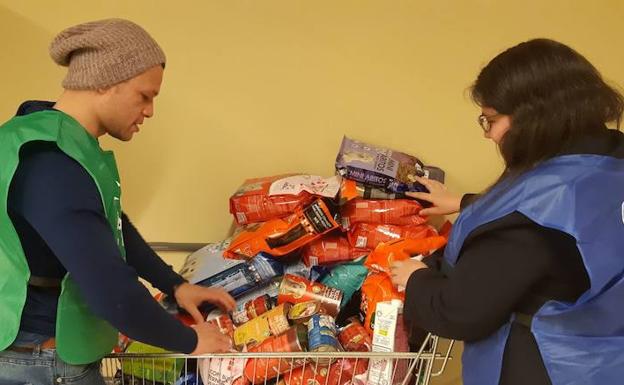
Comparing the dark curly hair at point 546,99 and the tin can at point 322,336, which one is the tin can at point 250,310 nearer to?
the tin can at point 322,336

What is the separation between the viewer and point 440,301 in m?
1.11

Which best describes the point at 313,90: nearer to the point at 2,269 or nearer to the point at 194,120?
the point at 194,120

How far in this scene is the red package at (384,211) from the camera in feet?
5.32

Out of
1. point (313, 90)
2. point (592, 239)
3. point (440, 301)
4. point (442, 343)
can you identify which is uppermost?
point (313, 90)

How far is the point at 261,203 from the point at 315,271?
0.24 m

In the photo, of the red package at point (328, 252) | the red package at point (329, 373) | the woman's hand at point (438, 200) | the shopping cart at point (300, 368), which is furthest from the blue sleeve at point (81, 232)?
the woman's hand at point (438, 200)

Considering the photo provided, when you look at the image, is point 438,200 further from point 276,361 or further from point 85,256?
point 85,256

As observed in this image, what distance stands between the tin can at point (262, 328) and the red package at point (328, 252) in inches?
9.9

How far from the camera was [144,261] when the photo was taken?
137 centimetres

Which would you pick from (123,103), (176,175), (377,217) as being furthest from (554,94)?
(176,175)

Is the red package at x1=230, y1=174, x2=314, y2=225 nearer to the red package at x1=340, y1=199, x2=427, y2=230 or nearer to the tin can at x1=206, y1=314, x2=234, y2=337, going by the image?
the red package at x1=340, y1=199, x2=427, y2=230

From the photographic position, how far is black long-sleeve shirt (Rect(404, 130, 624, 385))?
1032 mm

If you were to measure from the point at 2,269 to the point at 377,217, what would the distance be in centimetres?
92

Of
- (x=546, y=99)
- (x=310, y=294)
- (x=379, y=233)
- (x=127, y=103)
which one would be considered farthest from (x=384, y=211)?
(x=127, y=103)
